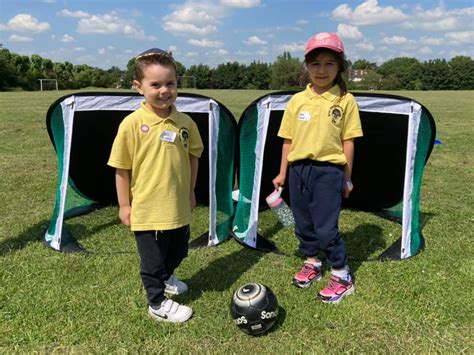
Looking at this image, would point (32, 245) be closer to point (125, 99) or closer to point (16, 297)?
point (16, 297)

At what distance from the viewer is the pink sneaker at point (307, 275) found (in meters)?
3.81

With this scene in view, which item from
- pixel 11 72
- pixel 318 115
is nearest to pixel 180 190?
pixel 318 115

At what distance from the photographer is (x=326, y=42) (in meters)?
3.30

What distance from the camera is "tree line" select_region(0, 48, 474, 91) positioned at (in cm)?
5947

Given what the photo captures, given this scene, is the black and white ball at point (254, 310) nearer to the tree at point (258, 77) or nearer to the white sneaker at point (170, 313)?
the white sneaker at point (170, 313)

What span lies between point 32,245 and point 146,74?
2.62m

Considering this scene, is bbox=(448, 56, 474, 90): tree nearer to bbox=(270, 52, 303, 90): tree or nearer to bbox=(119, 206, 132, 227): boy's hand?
bbox=(270, 52, 303, 90): tree

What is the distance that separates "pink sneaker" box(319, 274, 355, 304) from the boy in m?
1.12

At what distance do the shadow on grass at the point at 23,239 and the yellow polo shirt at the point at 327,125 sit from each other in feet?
10.1

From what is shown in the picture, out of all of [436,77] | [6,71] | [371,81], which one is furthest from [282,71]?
[6,71]

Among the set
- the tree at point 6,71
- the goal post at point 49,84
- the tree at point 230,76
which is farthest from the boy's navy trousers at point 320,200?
the tree at point 230,76

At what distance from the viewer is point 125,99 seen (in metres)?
4.65

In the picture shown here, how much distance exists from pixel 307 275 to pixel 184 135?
1.70 meters

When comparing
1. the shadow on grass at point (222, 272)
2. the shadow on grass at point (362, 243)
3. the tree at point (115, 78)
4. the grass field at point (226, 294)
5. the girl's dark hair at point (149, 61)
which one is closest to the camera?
the girl's dark hair at point (149, 61)
